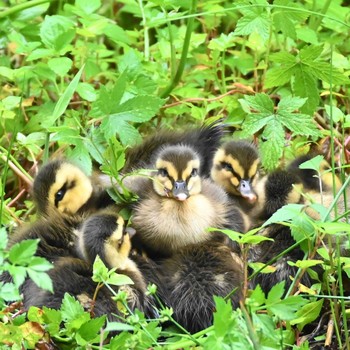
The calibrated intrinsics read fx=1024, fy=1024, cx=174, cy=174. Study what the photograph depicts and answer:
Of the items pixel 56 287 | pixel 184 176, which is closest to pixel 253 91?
pixel 184 176

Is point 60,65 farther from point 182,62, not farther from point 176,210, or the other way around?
point 176,210

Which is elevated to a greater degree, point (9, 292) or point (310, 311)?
point (9, 292)

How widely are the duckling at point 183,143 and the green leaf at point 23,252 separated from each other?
118cm

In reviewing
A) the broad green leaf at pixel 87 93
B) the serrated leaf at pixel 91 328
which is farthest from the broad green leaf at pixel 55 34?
the serrated leaf at pixel 91 328

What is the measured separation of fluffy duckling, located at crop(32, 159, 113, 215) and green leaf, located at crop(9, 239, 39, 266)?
2.83ft

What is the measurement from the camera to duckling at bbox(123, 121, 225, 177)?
11.1ft

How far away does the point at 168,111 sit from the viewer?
3.78 m

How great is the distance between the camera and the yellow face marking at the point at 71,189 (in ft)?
10.2

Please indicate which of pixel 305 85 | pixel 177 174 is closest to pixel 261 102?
pixel 305 85

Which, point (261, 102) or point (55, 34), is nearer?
point (261, 102)

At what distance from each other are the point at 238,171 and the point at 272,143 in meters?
0.21

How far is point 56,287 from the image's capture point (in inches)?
107

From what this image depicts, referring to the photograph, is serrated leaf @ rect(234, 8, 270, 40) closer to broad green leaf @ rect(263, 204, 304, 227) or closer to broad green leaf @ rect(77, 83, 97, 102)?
broad green leaf @ rect(77, 83, 97, 102)

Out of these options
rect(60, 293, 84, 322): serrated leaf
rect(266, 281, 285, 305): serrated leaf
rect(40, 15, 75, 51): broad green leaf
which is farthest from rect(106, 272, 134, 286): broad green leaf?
rect(40, 15, 75, 51): broad green leaf
